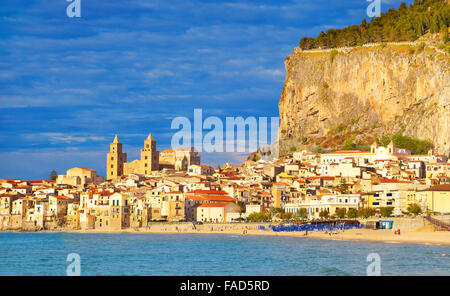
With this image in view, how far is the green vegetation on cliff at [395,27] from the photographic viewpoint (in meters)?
128

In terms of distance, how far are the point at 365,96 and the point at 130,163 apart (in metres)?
50.9

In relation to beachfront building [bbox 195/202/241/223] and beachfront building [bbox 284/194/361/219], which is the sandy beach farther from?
beachfront building [bbox 284/194/361/219]

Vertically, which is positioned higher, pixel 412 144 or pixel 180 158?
pixel 412 144

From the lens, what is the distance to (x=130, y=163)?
142m

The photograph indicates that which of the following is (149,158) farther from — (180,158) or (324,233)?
(324,233)

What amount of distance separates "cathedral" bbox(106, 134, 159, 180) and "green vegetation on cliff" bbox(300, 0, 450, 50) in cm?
4028

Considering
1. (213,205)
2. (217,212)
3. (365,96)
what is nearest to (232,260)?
(217,212)

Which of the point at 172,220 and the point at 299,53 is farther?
the point at 299,53

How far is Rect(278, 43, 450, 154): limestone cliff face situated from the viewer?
117312 mm
